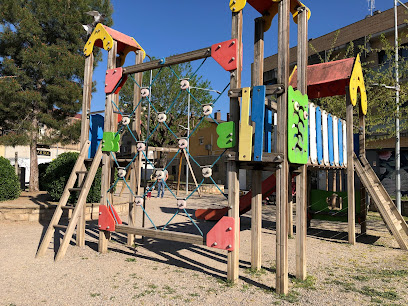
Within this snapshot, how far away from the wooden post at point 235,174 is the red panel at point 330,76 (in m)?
3.13

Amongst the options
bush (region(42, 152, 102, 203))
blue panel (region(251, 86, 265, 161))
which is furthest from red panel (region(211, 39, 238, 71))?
bush (region(42, 152, 102, 203))

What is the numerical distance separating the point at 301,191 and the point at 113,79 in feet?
13.8

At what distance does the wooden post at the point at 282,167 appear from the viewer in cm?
426

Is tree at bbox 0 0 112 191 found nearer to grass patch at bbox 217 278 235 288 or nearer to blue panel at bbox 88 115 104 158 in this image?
blue panel at bbox 88 115 104 158

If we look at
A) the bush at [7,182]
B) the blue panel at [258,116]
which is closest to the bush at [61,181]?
the bush at [7,182]

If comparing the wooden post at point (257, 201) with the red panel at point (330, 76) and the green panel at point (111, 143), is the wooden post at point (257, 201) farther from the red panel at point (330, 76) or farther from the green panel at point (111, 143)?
the green panel at point (111, 143)

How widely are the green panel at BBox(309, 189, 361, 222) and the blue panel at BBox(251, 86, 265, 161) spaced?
5.33 metres

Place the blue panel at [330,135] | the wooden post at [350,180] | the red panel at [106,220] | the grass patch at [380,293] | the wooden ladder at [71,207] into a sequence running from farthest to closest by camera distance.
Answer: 1. the wooden post at [350,180]
2. the blue panel at [330,135]
3. the red panel at [106,220]
4. the wooden ladder at [71,207]
5. the grass patch at [380,293]

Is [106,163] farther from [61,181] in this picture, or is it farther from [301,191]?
[61,181]

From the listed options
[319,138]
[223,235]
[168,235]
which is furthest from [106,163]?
[319,138]

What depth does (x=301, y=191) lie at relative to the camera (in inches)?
192

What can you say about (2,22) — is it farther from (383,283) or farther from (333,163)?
(383,283)

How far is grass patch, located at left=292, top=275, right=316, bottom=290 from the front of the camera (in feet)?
14.9

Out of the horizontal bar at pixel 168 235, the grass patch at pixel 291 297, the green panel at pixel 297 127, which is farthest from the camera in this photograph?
the horizontal bar at pixel 168 235
